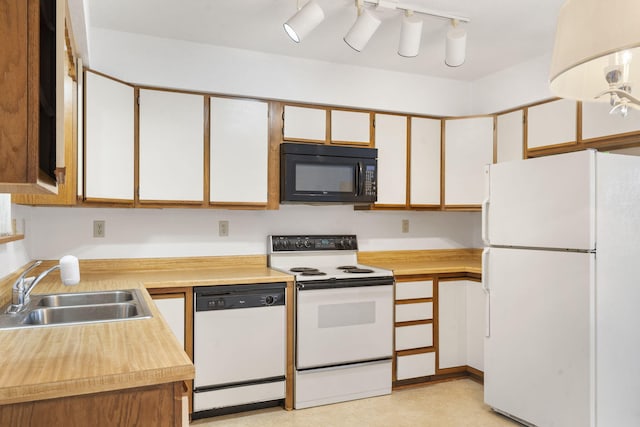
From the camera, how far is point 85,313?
216 cm

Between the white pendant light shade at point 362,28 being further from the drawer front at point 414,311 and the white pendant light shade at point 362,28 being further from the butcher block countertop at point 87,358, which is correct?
the drawer front at point 414,311

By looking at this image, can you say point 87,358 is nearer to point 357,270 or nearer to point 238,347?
point 238,347

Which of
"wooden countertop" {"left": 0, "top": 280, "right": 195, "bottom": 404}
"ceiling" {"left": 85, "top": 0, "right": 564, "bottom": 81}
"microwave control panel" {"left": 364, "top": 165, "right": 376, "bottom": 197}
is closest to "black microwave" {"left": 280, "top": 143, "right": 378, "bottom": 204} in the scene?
"microwave control panel" {"left": 364, "top": 165, "right": 376, "bottom": 197}

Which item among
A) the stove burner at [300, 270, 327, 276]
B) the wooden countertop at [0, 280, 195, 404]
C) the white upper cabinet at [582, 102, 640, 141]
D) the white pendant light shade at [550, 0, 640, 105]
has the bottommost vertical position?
the stove burner at [300, 270, 327, 276]

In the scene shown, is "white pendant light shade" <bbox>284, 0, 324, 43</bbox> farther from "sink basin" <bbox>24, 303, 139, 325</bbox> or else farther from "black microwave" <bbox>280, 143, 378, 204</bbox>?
"sink basin" <bbox>24, 303, 139, 325</bbox>

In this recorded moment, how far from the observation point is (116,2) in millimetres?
2648

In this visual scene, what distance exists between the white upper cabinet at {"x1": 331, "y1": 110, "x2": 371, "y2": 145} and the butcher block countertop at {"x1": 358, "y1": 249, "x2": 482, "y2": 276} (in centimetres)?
93

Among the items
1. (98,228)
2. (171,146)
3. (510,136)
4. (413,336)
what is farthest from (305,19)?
(413,336)

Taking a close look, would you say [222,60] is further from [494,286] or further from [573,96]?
[573,96]

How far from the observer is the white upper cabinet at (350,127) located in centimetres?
357

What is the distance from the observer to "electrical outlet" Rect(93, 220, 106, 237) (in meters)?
3.18

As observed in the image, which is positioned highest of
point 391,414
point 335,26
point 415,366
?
point 335,26

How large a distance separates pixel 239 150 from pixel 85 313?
4.96ft

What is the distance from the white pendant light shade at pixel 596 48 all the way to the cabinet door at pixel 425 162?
2.57 metres
